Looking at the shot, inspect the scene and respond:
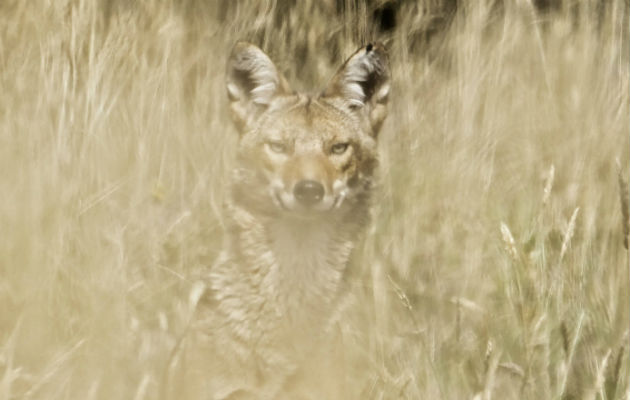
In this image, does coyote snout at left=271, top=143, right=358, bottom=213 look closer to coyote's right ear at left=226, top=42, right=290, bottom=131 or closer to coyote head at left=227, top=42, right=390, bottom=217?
coyote head at left=227, top=42, right=390, bottom=217

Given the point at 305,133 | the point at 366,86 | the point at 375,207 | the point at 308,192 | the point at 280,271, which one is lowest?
the point at 280,271

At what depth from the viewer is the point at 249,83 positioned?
341 centimetres

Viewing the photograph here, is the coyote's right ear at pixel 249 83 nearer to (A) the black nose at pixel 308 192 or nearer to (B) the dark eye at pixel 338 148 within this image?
(B) the dark eye at pixel 338 148

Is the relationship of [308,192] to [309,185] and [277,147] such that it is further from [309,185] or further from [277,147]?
[277,147]

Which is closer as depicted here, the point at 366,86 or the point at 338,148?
the point at 338,148

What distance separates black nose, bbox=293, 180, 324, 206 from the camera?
3.07 metres

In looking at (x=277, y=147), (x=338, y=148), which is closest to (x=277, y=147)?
(x=277, y=147)

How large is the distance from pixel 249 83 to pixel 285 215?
0.47 metres

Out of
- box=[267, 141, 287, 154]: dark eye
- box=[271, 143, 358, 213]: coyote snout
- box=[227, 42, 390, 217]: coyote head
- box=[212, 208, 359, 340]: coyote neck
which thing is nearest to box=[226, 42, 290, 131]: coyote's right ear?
box=[227, 42, 390, 217]: coyote head

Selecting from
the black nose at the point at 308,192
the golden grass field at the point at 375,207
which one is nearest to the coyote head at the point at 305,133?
the black nose at the point at 308,192

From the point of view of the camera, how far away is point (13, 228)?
296 cm

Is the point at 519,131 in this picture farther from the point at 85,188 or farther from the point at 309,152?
the point at 85,188

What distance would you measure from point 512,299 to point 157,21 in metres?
2.35

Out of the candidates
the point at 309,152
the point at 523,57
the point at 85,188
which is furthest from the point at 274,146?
the point at 523,57
